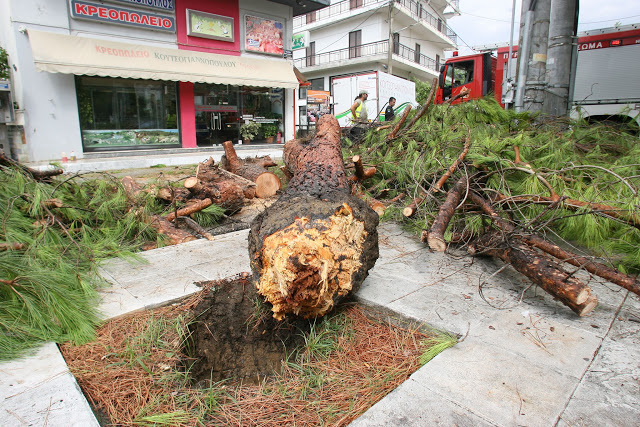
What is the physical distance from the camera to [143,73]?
10.8 m

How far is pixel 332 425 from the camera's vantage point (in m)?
1.57

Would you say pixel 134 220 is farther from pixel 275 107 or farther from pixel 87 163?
pixel 275 107

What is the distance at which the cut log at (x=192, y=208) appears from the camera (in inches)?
169

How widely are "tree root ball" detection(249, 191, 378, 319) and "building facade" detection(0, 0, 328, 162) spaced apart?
10.1 metres

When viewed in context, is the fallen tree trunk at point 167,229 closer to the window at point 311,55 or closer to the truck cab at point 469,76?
the truck cab at point 469,76

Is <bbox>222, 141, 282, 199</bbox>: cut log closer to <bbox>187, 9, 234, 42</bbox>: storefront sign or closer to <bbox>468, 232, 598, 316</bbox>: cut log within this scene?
<bbox>468, 232, 598, 316</bbox>: cut log

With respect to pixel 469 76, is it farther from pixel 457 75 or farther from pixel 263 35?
pixel 263 35

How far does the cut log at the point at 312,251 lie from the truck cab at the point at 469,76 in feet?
35.4

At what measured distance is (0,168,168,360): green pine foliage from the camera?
6.64 feet

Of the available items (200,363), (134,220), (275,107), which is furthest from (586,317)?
(275,107)

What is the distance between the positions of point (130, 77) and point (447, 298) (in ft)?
36.6

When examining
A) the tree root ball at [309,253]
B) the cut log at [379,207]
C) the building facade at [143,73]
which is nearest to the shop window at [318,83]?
the building facade at [143,73]

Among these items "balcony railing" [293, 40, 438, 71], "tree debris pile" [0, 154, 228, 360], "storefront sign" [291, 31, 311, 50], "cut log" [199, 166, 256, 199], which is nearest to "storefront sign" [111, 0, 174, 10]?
"storefront sign" [291, 31, 311, 50]

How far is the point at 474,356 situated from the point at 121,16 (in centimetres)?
1275
